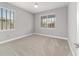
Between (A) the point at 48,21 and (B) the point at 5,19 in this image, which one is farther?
(A) the point at 48,21

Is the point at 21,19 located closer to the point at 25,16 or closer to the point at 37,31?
the point at 25,16

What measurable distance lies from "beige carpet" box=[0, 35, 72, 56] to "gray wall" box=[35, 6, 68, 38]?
134 mm

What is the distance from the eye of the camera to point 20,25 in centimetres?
157

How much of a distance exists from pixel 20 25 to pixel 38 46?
2.26 feet

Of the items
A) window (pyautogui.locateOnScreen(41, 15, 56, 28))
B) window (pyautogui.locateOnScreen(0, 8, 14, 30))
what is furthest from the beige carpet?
window (pyautogui.locateOnScreen(0, 8, 14, 30))

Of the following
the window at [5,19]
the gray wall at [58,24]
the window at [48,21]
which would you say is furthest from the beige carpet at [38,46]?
the window at [5,19]

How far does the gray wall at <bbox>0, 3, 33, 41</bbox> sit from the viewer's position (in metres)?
1.47

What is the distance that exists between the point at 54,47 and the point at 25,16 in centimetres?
102

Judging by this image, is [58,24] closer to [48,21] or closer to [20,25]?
[48,21]

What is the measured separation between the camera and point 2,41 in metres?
1.43

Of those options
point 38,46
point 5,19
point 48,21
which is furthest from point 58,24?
point 5,19

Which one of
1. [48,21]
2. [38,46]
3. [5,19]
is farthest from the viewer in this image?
[38,46]

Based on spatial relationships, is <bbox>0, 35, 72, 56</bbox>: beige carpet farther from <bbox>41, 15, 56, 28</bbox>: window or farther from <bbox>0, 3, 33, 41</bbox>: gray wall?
<bbox>41, 15, 56, 28</bbox>: window

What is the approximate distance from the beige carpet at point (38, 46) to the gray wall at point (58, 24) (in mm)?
134
